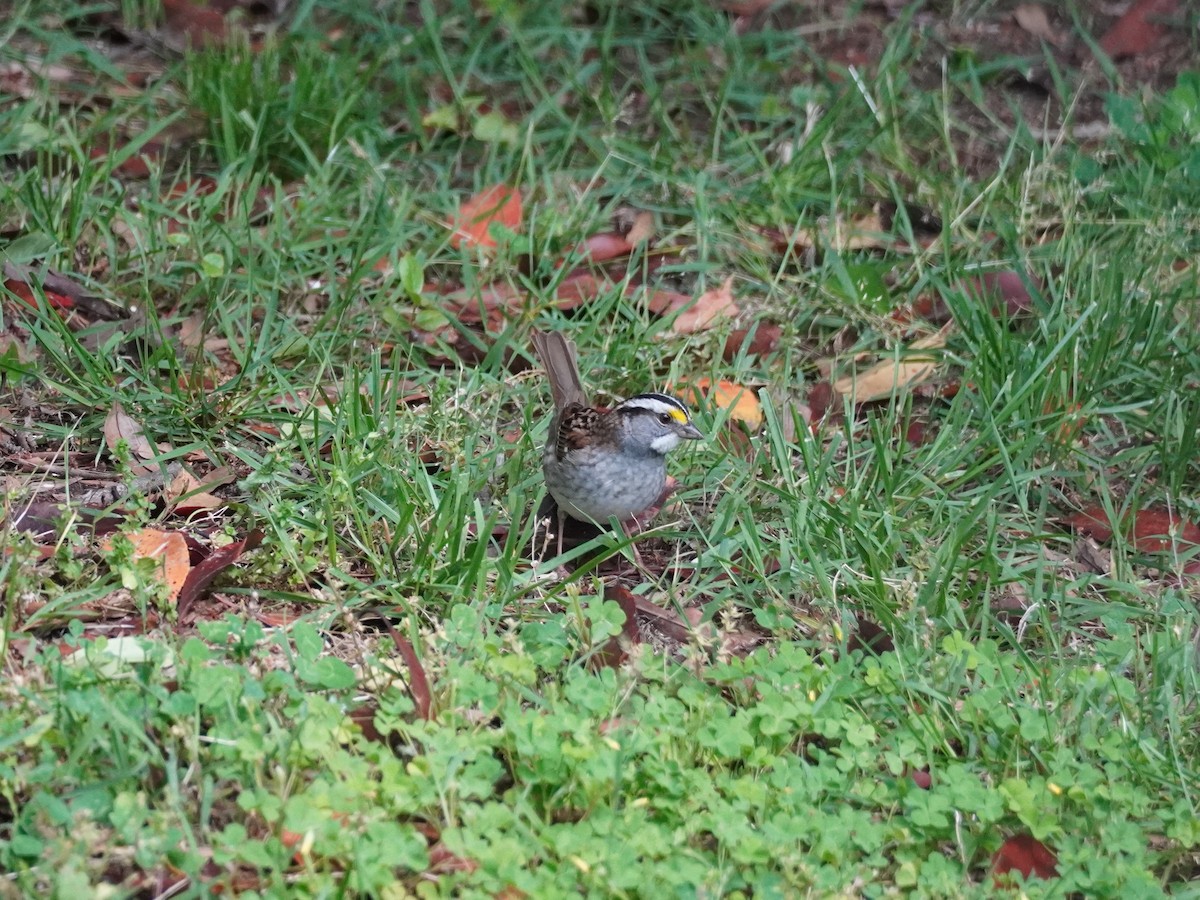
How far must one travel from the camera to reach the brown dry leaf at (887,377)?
5.26 m

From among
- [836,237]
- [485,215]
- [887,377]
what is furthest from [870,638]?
[485,215]

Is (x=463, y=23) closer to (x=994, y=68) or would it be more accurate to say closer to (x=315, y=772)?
(x=994, y=68)

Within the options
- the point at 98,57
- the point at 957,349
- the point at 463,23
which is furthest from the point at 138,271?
the point at 957,349

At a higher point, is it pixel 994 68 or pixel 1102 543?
pixel 994 68

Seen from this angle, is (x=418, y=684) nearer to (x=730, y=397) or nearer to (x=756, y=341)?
(x=730, y=397)

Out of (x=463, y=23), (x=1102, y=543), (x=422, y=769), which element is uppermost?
(x=463, y=23)

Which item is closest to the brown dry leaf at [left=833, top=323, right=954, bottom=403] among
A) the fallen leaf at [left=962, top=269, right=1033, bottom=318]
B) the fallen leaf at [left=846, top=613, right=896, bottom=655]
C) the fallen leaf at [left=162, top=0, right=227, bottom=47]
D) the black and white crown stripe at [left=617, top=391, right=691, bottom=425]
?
the fallen leaf at [left=962, top=269, right=1033, bottom=318]

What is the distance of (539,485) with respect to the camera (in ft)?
15.2

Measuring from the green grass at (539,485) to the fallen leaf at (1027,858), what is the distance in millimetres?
35

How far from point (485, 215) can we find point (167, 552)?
7.74ft

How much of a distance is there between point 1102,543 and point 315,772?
9.19ft

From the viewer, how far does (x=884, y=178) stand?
6285mm

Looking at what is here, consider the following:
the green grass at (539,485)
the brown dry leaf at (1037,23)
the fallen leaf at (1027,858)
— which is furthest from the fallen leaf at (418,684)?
the brown dry leaf at (1037,23)

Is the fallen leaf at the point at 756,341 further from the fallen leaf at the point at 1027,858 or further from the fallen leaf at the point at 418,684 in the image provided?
the fallen leaf at the point at 1027,858
